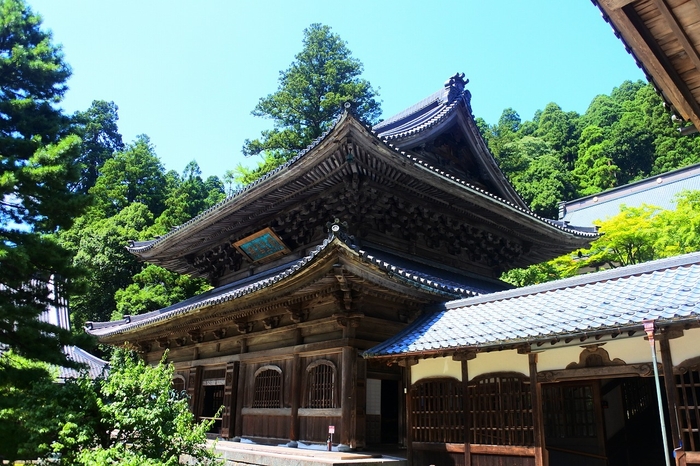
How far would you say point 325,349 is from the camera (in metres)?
11.2

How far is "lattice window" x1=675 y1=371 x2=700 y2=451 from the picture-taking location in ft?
22.2

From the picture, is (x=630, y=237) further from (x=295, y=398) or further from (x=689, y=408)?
(x=295, y=398)

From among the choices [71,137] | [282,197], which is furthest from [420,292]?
[71,137]

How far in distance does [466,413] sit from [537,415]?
1344 millimetres

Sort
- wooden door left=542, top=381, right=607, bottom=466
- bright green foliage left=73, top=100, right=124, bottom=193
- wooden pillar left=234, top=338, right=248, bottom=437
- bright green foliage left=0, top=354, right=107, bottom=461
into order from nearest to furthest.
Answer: bright green foliage left=0, top=354, right=107, bottom=461, wooden door left=542, top=381, right=607, bottom=466, wooden pillar left=234, top=338, right=248, bottom=437, bright green foliage left=73, top=100, right=124, bottom=193

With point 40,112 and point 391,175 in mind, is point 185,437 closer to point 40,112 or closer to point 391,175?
point 391,175

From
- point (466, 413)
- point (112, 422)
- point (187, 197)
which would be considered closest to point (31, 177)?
point (112, 422)

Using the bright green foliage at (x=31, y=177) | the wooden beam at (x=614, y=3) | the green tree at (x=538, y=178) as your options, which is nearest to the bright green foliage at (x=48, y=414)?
the bright green foliage at (x=31, y=177)

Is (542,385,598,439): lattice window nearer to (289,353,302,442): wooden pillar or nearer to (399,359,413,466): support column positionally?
(399,359,413,466): support column

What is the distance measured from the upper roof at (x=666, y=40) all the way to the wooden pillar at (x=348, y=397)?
24.7ft

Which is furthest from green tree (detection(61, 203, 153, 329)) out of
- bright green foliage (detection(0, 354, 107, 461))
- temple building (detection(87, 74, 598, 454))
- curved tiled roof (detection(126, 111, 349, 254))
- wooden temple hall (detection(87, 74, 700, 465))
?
bright green foliage (detection(0, 354, 107, 461))

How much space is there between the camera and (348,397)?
1036 centimetres

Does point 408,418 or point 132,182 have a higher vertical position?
point 132,182

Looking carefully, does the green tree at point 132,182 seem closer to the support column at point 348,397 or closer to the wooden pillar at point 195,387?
the wooden pillar at point 195,387
